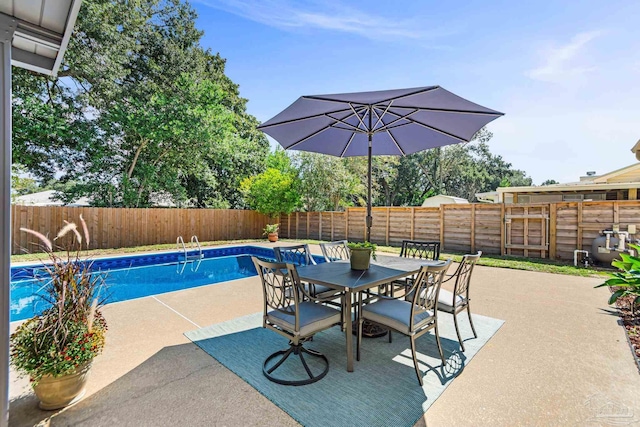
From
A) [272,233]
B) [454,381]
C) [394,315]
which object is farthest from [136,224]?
[454,381]

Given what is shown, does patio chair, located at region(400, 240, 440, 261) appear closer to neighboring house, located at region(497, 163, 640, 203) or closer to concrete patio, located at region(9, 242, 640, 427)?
concrete patio, located at region(9, 242, 640, 427)

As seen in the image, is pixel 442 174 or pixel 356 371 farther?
pixel 442 174

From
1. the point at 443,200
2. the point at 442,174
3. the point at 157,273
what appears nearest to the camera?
the point at 157,273

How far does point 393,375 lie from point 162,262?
9190mm

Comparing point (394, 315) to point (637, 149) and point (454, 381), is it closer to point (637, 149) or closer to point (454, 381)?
point (454, 381)

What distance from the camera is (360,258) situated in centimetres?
303

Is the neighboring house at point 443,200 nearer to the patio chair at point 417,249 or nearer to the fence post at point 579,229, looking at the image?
the fence post at point 579,229

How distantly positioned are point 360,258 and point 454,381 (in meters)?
1.31

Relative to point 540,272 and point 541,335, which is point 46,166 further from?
point 540,272

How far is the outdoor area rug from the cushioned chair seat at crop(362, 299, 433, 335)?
0.42 m

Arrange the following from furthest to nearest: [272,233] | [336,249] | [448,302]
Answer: [272,233], [336,249], [448,302]

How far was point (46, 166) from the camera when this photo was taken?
11555 mm

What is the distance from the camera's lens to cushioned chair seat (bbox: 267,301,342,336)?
2.34m

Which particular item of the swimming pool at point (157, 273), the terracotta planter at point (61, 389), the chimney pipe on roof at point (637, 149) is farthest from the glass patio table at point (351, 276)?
the swimming pool at point (157, 273)
